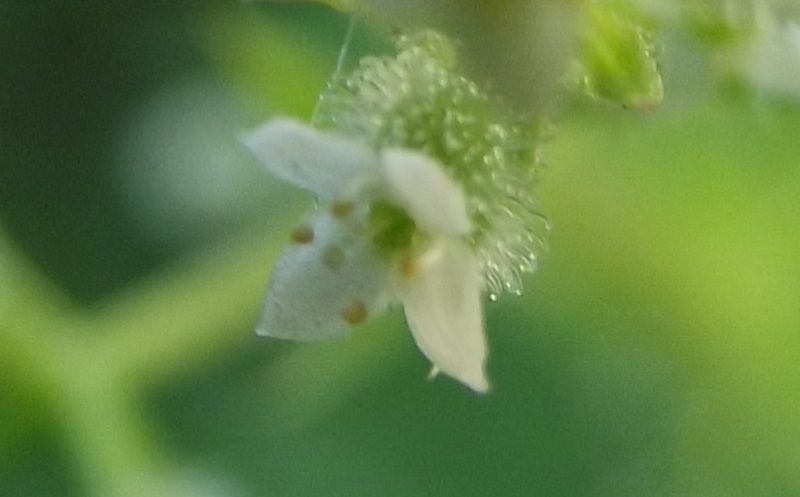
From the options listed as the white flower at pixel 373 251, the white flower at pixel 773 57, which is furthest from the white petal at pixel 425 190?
the white flower at pixel 773 57

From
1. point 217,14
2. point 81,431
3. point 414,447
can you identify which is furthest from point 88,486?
point 217,14

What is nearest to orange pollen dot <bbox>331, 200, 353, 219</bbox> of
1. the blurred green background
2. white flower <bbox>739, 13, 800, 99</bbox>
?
white flower <bbox>739, 13, 800, 99</bbox>

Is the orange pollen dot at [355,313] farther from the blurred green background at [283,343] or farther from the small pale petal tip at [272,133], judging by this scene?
the blurred green background at [283,343]

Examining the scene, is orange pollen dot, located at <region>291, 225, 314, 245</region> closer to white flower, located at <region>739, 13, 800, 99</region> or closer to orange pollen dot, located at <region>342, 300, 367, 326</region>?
orange pollen dot, located at <region>342, 300, 367, 326</region>

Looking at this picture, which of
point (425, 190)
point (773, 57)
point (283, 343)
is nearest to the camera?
point (425, 190)

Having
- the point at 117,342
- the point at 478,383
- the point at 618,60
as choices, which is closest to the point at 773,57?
the point at 618,60

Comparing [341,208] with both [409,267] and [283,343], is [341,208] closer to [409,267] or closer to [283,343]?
[409,267]
